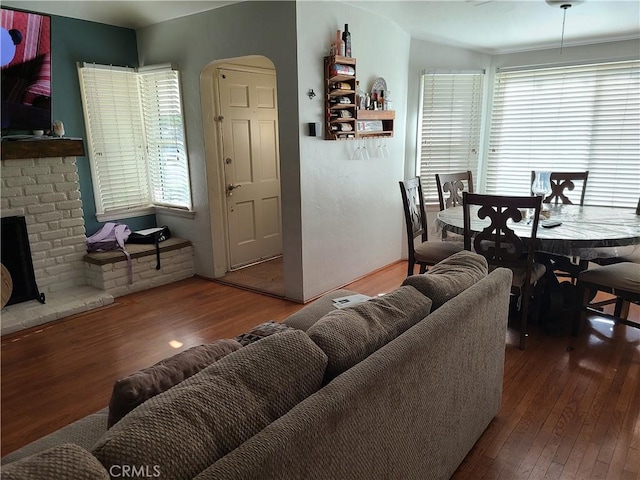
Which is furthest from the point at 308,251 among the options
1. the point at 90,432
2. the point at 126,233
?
the point at 90,432

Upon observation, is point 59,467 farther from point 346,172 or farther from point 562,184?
point 562,184

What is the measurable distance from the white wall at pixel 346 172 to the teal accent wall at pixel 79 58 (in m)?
2.03

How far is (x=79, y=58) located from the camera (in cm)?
387

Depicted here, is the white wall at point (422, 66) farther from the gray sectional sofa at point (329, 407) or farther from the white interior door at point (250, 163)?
the gray sectional sofa at point (329, 407)

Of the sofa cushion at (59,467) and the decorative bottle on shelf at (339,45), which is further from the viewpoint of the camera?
the decorative bottle on shelf at (339,45)

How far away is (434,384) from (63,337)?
2798 mm

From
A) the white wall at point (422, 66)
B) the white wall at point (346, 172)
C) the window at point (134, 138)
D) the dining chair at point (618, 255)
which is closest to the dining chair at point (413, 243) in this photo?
the white wall at point (346, 172)

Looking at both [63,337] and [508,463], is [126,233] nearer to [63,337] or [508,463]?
[63,337]

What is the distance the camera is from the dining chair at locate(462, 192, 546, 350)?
8.77 ft

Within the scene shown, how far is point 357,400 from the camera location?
3.58 ft

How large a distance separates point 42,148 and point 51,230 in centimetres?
69

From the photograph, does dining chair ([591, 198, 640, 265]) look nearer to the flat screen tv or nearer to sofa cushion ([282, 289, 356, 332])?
sofa cushion ([282, 289, 356, 332])

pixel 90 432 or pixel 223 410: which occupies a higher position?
pixel 223 410

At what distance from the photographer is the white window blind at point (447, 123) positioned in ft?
15.3
